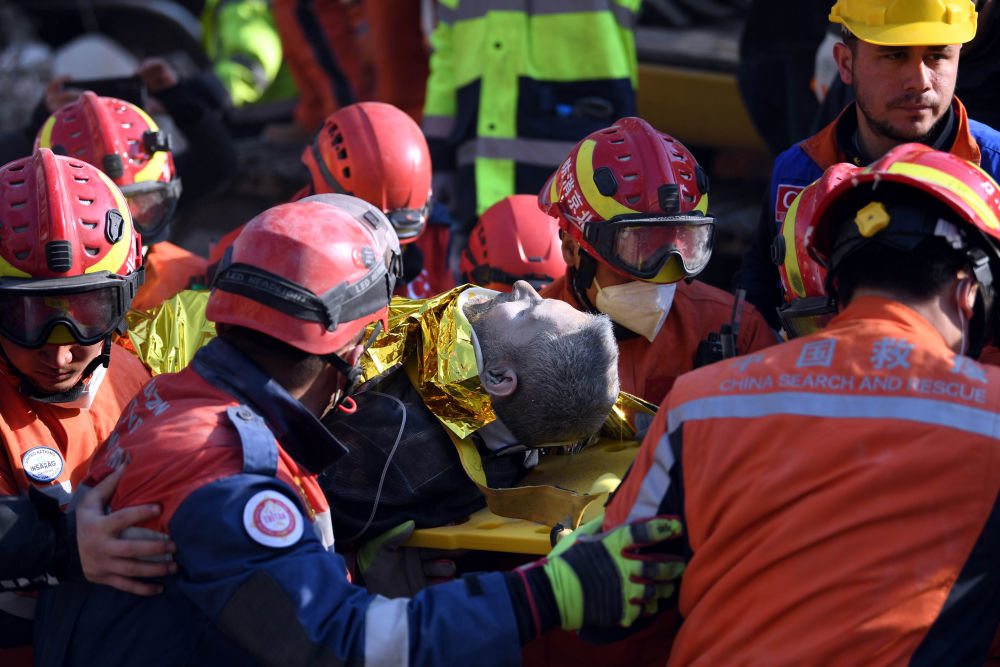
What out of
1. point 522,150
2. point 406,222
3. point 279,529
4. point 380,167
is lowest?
point 522,150

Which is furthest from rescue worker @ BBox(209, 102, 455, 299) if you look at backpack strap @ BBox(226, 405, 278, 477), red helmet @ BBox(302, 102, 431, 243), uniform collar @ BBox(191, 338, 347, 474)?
backpack strap @ BBox(226, 405, 278, 477)

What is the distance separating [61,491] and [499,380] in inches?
49.7

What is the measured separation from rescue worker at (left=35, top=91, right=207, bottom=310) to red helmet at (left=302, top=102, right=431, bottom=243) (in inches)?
27.9

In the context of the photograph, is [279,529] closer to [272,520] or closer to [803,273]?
[272,520]

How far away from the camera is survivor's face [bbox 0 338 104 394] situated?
2.94m

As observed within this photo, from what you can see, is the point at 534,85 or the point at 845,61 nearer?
the point at 845,61

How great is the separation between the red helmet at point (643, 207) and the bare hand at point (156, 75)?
3.44m

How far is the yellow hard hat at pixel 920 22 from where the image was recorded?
138 inches

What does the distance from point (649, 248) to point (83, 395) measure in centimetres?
188

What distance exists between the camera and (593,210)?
3.72m

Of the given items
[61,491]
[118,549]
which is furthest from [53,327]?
[118,549]

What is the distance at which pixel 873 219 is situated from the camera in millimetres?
2133

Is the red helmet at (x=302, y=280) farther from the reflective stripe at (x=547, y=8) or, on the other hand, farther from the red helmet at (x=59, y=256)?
the reflective stripe at (x=547, y=8)

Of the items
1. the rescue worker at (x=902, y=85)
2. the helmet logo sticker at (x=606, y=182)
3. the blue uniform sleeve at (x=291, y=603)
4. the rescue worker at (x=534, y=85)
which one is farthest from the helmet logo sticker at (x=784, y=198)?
the blue uniform sleeve at (x=291, y=603)
